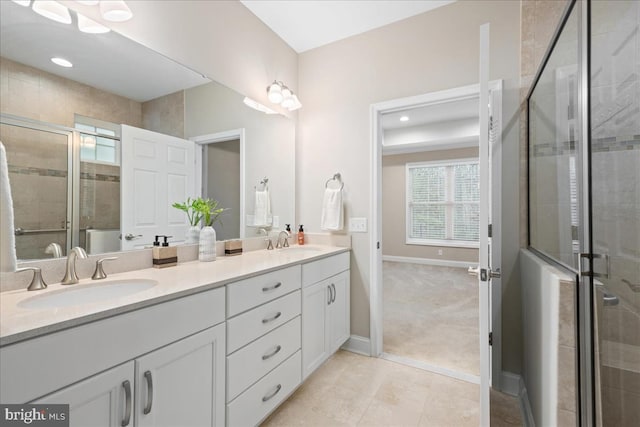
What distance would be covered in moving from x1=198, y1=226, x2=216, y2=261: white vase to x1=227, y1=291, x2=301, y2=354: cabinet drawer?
51cm

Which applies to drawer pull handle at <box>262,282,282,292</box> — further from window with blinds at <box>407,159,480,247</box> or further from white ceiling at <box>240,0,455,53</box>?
window with blinds at <box>407,159,480,247</box>

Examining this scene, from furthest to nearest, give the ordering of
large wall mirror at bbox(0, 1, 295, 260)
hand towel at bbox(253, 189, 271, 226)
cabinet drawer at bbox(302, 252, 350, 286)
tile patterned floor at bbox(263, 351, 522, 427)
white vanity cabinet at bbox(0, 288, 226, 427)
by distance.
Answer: hand towel at bbox(253, 189, 271, 226) < cabinet drawer at bbox(302, 252, 350, 286) < tile patterned floor at bbox(263, 351, 522, 427) < large wall mirror at bbox(0, 1, 295, 260) < white vanity cabinet at bbox(0, 288, 226, 427)

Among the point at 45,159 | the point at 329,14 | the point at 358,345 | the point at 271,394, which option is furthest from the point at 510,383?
the point at 329,14

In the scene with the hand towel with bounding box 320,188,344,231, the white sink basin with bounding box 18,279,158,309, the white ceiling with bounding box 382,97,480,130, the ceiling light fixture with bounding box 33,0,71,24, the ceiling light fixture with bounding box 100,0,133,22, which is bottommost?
the white sink basin with bounding box 18,279,158,309

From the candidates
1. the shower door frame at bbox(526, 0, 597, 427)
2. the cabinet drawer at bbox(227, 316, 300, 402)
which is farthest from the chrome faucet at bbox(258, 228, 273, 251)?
the shower door frame at bbox(526, 0, 597, 427)

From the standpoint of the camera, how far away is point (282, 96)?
2.40 metres

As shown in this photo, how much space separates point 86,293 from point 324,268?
1302 mm

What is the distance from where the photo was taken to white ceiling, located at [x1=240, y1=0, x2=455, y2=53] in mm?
2055

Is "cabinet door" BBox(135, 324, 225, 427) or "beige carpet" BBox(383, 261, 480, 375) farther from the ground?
"cabinet door" BBox(135, 324, 225, 427)

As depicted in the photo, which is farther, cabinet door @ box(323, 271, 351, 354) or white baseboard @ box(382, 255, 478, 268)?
white baseboard @ box(382, 255, 478, 268)

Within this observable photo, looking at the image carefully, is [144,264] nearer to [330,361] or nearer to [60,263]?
[60,263]

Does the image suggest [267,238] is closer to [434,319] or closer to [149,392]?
[149,392]

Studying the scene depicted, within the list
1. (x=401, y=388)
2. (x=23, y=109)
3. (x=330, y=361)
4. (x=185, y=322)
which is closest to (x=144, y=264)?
(x=185, y=322)

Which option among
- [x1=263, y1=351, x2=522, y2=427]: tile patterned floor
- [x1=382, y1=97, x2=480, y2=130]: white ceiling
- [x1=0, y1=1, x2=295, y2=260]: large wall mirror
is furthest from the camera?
[x1=382, y1=97, x2=480, y2=130]: white ceiling
